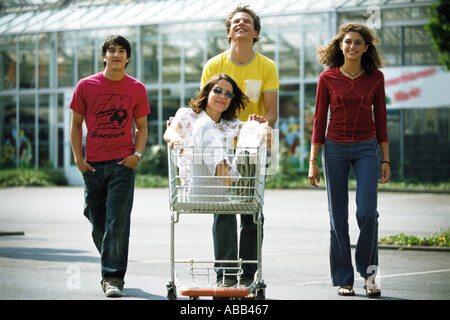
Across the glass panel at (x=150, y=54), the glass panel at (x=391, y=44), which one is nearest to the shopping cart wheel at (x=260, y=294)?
the glass panel at (x=391, y=44)

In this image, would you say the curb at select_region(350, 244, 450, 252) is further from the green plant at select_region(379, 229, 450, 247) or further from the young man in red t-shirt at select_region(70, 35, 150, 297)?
the young man in red t-shirt at select_region(70, 35, 150, 297)

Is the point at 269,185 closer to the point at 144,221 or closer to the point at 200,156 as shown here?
the point at 144,221

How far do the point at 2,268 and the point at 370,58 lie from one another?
4.47m

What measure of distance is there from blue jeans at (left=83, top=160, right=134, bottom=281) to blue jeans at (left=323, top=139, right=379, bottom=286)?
1.76 meters

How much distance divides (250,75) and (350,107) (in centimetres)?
89

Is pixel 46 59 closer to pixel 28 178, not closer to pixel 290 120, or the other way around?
pixel 28 178

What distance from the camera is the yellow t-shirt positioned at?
245 inches

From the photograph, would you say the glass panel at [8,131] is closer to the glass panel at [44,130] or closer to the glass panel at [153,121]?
the glass panel at [44,130]

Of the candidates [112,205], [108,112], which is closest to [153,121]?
[108,112]

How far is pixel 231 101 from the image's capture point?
229 inches

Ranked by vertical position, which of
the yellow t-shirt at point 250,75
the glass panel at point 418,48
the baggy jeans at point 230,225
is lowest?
the baggy jeans at point 230,225

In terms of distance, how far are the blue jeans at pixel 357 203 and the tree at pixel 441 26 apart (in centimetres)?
1319

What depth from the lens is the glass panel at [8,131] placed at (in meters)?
33.4
